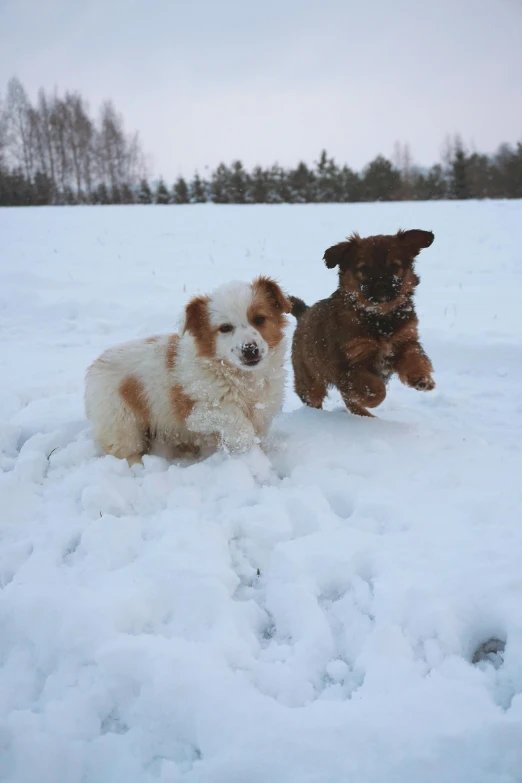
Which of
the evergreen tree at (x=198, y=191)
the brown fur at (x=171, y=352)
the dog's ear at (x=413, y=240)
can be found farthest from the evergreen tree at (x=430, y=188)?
the brown fur at (x=171, y=352)

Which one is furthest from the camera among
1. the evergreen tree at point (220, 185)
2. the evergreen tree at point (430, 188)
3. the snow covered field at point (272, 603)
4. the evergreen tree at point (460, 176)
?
the evergreen tree at point (430, 188)

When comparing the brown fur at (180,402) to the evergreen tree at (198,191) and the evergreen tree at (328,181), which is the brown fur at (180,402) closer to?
the evergreen tree at (328,181)

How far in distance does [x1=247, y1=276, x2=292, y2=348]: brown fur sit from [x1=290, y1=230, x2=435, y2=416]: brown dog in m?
0.59

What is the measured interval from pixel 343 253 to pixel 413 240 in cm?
54

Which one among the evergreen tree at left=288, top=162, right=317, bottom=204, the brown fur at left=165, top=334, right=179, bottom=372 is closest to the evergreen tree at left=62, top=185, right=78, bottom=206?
the evergreen tree at left=288, top=162, right=317, bottom=204

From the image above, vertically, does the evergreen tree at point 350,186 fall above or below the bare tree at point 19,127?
below

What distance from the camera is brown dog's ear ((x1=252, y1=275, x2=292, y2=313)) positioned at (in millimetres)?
3402

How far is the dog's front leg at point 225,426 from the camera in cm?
313

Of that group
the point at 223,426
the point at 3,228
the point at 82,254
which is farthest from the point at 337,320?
the point at 3,228

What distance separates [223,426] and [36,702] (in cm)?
183

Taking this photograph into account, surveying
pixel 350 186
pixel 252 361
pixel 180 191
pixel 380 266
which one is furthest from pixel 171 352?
pixel 180 191

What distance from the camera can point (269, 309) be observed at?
11.1 ft

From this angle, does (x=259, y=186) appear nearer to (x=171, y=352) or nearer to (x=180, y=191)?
(x=180, y=191)

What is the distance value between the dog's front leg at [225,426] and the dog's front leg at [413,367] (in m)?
1.27
